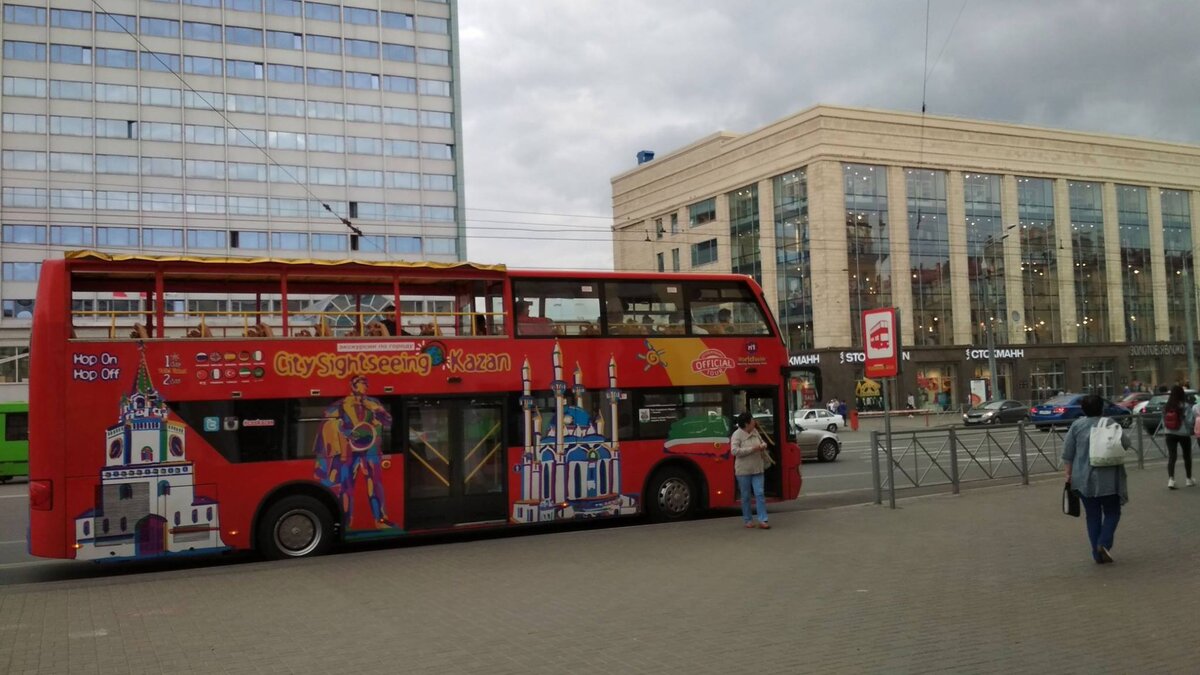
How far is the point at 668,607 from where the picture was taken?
26.4 ft

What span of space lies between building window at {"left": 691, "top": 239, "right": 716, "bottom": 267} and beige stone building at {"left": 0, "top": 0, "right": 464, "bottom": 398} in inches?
669

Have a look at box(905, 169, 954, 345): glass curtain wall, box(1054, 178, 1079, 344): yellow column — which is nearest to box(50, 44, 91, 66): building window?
box(905, 169, 954, 345): glass curtain wall

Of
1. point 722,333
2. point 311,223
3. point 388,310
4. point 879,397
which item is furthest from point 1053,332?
point 388,310

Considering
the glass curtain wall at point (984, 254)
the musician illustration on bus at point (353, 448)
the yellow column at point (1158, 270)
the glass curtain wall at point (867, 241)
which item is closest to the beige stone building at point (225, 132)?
the glass curtain wall at point (867, 241)

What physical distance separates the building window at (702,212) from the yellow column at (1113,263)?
2731 centimetres

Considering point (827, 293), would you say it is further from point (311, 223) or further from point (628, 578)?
point (628, 578)

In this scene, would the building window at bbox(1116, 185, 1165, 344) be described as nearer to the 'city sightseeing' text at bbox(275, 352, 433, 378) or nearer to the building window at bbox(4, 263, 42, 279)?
the 'city sightseeing' text at bbox(275, 352, 433, 378)

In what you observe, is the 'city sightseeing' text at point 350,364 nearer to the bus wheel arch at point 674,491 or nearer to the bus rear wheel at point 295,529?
the bus rear wheel at point 295,529

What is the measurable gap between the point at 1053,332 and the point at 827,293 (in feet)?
60.6

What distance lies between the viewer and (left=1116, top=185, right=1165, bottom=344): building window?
66125 millimetres

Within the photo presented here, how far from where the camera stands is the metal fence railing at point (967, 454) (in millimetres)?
15550

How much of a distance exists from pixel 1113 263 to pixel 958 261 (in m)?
13.9

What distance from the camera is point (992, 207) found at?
61406mm

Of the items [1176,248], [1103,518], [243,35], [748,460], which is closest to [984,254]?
[1176,248]
